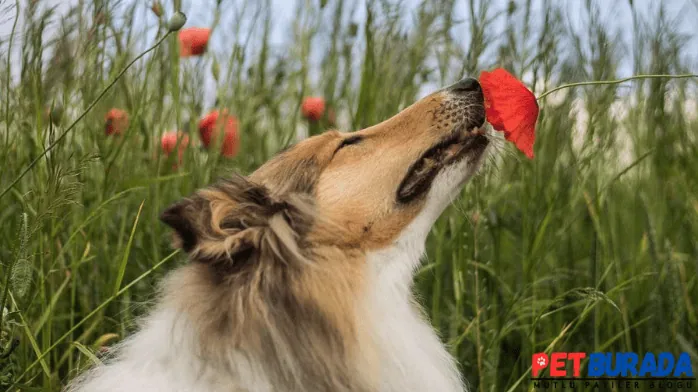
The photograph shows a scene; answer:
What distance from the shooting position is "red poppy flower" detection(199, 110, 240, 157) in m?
3.20

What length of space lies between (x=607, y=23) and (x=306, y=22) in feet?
4.76

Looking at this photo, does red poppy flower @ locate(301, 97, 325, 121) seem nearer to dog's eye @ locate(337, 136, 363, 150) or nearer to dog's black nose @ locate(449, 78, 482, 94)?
dog's eye @ locate(337, 136, 363, 150)

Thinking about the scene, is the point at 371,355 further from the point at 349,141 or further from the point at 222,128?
the point at 222,128

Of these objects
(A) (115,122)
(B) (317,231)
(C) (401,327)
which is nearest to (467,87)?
(B) (317,231)

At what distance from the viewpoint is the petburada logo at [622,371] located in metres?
2.85

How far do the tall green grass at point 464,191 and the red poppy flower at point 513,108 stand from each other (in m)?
0.55

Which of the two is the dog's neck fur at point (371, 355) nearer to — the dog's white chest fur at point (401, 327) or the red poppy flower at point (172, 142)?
the dog's white chest fur at point (401, 327)

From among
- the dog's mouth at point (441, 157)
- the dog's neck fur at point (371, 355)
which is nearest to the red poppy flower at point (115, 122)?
the dog's neck fur at point (371, 355)

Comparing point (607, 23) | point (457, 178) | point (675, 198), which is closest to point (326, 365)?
point (457, 178)

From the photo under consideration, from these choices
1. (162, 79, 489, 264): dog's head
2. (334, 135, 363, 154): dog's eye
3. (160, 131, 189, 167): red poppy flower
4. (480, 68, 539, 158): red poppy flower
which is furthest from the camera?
(160, 131, 189, 167): red poppy flower

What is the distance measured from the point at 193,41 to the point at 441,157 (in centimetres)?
141

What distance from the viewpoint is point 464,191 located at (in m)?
2.77

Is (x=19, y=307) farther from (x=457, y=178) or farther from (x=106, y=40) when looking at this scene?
(x=457, y=178)

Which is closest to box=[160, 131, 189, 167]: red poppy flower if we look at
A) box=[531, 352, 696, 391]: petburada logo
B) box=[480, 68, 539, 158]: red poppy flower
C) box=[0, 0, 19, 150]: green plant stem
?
box=[0, 0, 19, 150]: green plant stem
